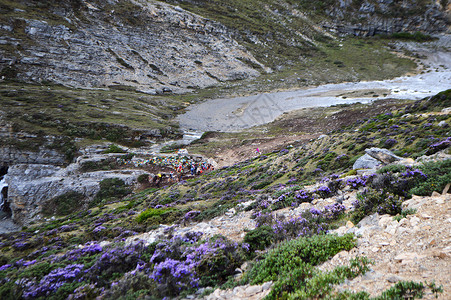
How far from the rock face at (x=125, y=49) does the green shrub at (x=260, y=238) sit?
2557 inches

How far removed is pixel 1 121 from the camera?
33.2 meters

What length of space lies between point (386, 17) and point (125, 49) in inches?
4896

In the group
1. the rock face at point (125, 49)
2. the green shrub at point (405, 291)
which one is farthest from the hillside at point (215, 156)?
the rock face at point (125, 49)

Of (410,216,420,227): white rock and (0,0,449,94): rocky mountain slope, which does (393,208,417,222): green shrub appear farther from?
(0,0,449,94): rocky mountain slope

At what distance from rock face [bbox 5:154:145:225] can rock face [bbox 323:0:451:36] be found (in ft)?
441

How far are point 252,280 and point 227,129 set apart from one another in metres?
41.7

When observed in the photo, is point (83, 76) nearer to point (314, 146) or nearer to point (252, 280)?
point (314, 146)

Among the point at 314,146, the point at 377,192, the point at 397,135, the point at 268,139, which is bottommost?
the point at 268,139

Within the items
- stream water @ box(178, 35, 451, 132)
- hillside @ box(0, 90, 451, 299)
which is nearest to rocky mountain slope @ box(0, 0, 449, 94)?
stream water @ box(178, 35, 451, 132)

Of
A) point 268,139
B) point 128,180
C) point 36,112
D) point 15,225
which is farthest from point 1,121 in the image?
point 268,139

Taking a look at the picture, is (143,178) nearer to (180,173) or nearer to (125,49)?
(180,173)

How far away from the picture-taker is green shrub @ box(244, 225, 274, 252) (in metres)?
6.57

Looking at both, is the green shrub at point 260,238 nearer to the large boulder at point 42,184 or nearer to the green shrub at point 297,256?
the green shrub at point 297,256

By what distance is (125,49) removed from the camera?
237 feet
